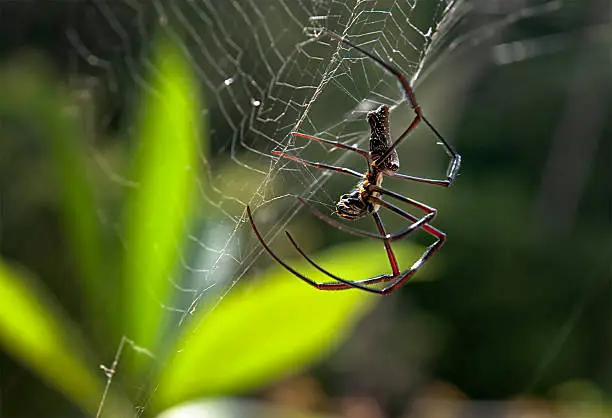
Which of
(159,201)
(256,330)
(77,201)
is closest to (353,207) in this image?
(256,330)

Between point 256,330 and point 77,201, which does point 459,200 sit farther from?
point 256,330

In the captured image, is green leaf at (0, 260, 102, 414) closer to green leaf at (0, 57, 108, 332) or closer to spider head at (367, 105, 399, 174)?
green leaf at (0, 57, 108, 332)

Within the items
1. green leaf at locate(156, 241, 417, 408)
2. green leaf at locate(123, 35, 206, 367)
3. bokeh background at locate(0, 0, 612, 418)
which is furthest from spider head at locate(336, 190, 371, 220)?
bokeh background at locate(0, 0, 612, 418)

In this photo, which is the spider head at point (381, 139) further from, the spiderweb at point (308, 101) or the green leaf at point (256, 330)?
the green leaf at point (256, 330)

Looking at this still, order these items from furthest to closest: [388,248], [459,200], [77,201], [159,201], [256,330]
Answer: [459,200] → [77,201] → [159,201] → [256,330] → [388,248]

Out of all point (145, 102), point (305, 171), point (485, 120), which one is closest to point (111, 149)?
point (145, 102)

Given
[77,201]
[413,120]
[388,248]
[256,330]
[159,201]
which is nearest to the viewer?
[413,120]

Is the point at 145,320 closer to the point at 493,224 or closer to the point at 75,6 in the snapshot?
the point at 75,6
